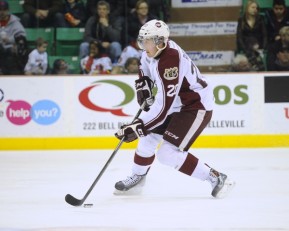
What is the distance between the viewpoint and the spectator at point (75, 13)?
8.97 metres

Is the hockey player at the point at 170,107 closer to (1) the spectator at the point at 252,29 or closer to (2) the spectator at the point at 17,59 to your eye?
(2) the spectator at the point at 17,59

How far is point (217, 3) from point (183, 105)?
5173mm

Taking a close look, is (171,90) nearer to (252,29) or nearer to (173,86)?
(173,86)

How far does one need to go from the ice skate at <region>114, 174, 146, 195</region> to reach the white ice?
87 mm

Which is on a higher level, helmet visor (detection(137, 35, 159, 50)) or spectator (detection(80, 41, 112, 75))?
helmet visor (detection(137, 35, 159, 50))

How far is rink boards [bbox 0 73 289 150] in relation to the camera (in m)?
7.61

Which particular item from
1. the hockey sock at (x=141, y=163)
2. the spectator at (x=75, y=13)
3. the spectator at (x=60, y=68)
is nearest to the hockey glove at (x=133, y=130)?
the hockey sock at (x=141, y=163)

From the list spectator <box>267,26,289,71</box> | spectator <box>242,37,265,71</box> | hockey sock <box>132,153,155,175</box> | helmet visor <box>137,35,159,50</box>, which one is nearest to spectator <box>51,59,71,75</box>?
spectator <box>242,37,265,71</box>

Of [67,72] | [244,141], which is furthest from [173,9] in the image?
[244,141]

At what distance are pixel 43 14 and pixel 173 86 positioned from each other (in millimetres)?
4970

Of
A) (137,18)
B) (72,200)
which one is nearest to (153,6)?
(137,18)

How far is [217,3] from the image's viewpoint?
31.6 ft

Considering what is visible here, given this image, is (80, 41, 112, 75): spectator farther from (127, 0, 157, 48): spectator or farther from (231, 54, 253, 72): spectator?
(231, 54, 253, 72): spectator

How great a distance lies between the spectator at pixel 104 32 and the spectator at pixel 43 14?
0.53 m
